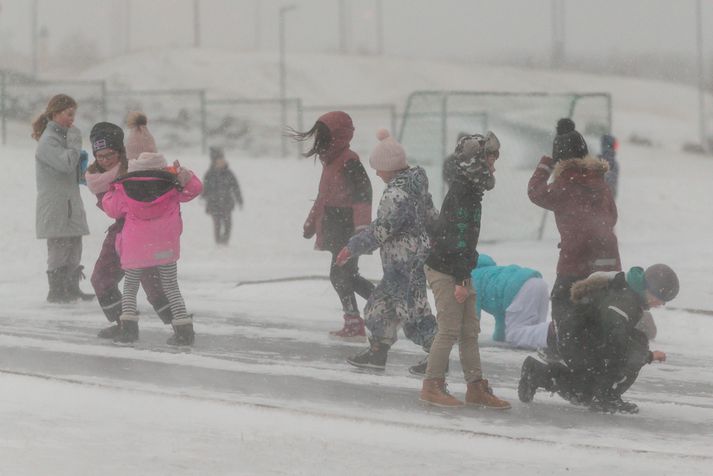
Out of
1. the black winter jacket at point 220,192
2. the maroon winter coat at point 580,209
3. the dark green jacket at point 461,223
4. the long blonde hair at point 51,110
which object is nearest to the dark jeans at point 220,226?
the black winter jacket at point 220,192

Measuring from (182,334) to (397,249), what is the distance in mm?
2045

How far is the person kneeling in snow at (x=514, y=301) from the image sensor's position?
31.9 feet

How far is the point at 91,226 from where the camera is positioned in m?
21.3

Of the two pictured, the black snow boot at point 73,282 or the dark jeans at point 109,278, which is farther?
the black snow boot at point 73,282

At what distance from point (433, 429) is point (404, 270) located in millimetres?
1890

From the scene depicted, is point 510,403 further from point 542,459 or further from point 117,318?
point 117,318

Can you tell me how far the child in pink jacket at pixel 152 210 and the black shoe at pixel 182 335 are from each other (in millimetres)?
206

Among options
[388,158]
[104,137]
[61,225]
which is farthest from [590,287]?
[61,225]

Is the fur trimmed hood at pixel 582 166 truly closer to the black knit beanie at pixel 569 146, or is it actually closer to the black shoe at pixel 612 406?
the black knit beanie at pixel 569 146

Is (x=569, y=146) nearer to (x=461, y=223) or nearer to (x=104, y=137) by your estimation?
(x=461, y=223)

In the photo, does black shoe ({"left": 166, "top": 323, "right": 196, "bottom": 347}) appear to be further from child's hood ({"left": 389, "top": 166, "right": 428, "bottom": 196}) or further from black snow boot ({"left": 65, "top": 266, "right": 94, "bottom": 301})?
black snow boot ({"left": 65, "top": 266, "right": 94, "bottom": 301})

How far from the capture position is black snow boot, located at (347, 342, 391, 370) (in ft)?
27.9

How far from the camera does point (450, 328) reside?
728 cm

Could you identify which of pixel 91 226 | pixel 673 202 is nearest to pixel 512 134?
pixel 673 202
